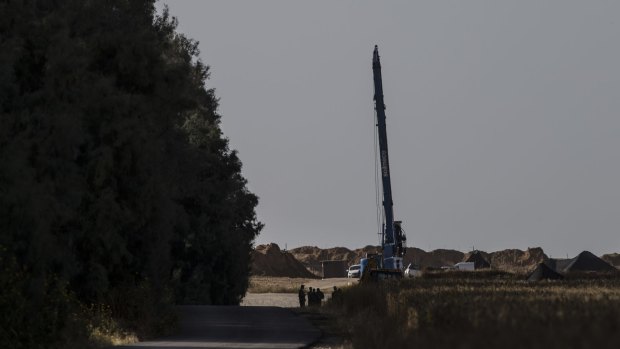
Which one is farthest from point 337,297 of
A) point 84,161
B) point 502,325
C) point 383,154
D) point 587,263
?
point 587,263

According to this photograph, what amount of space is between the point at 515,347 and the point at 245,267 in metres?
66.5

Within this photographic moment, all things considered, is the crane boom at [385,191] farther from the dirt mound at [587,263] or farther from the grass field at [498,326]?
the grass field at [498,326]

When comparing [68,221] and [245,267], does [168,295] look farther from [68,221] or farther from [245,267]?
[245,267]

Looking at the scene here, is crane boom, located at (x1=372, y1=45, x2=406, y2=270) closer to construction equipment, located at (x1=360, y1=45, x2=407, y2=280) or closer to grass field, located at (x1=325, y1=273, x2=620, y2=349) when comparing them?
construction equipment, located at (x1=360, y1=45, x2=407, y2=280)

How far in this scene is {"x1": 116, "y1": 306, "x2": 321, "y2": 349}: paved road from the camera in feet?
124

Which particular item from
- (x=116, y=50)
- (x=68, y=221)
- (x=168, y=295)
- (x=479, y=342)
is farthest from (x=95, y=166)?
(x=479, y=342)

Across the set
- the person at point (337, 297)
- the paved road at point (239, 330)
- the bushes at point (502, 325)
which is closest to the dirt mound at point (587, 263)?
the person at point (337, 297)

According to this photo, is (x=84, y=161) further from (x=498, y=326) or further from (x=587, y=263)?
(x=587, y=263)

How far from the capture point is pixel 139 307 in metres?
43.3

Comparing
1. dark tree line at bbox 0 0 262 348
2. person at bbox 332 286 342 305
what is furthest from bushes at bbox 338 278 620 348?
person at bbox 332 286 342 305

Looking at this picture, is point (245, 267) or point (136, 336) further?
point (245, 267)

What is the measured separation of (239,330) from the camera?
43844mm

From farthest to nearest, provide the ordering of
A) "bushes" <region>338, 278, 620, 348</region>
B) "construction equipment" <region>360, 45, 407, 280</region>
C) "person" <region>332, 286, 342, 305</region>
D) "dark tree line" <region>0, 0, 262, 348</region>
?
"construction equipment" <region>360, 45, 407, 280</region> < "person" <region>332, 286, 342, 305</region> < "dark tree line" <region>0, 0, 262, 348</region> < "bushes" <region>338, 278, 620, 348</region>

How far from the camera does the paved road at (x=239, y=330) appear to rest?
3781cm
